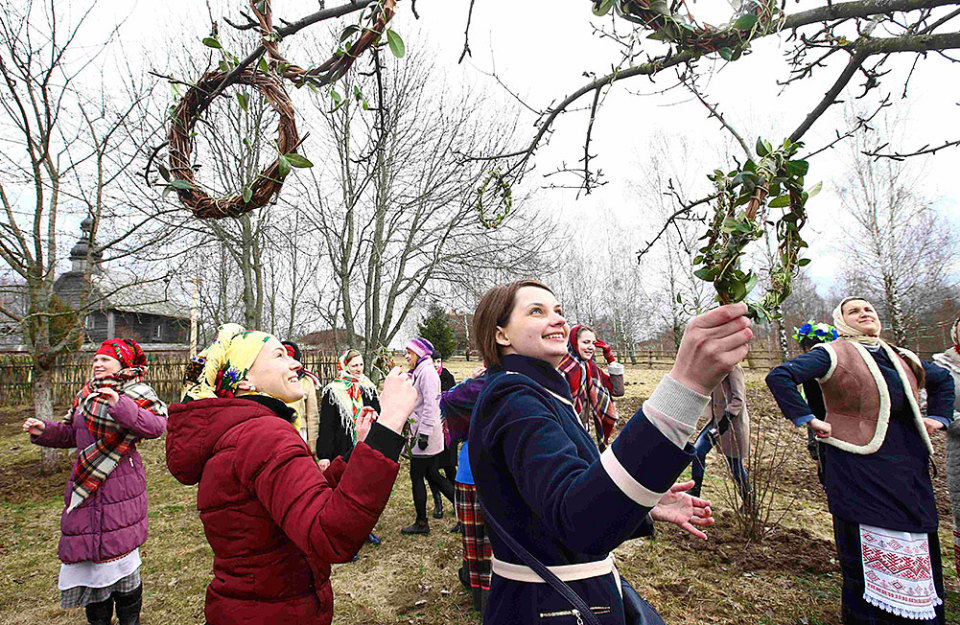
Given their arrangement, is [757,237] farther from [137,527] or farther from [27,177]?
[27,177]

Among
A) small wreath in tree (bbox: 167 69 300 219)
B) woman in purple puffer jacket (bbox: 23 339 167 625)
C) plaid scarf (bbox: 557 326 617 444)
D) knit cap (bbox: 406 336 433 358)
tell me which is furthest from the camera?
knit cap (bbox: 406 336 433 358)

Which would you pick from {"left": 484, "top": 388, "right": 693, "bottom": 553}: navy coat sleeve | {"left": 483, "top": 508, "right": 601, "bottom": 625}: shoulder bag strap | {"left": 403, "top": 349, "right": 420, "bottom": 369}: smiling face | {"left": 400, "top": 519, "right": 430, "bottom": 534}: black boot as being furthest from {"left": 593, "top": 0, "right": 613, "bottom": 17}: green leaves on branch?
{"left": 400, "top": 519, "right": 430, "bottom": 534}: black boot

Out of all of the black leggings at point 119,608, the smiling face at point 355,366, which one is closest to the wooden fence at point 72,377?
the smiling face at point 355,366

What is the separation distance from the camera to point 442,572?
180 inches

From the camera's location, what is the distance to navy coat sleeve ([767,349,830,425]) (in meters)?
3.24

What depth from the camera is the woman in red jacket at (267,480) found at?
4.43 feet

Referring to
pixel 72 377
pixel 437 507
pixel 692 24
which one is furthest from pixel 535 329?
pixel 72 377

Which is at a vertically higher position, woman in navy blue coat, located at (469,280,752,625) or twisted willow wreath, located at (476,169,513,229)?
twisted willow wreath, located at (476,169,513,229)

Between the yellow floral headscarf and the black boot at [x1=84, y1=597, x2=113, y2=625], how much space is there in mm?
2449

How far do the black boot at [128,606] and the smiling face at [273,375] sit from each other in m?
2.65

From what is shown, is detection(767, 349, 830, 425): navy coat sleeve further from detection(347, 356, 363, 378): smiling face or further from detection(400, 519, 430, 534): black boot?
detection(347, 356, 363, 378): smiling face

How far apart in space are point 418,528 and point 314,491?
4499mm

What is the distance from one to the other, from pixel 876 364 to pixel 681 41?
2.65 meters

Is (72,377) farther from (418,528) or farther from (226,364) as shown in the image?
(226,364)
